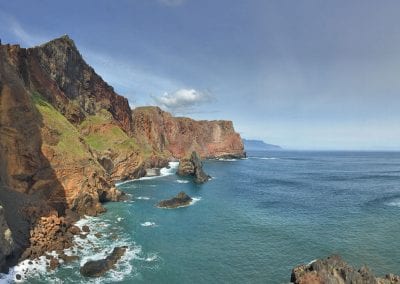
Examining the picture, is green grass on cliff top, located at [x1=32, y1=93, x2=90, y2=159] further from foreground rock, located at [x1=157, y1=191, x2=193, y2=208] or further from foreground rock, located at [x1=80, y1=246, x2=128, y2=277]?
foreground rock, located at [x1=80, y1=246, x2=128, y2=277]

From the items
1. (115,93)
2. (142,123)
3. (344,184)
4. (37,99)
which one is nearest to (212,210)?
(37,99)

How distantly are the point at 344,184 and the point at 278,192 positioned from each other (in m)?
30.9

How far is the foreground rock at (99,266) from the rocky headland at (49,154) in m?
7.47

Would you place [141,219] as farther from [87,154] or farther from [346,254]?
[346,254]

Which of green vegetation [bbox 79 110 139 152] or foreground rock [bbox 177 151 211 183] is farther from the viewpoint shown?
Result: foreground rock [bbox 177 151 211 183]

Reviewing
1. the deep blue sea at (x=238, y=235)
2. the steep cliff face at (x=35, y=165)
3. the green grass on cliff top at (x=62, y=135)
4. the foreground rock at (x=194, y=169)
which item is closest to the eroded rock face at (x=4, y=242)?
the steep cliff face at (x=35, y=165)

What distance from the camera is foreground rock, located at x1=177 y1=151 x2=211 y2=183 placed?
113000mm

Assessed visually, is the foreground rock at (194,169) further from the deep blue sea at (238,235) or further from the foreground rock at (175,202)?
the foreground rock at (175,202)

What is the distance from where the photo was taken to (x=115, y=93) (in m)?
145

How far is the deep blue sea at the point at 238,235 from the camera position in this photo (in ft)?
129

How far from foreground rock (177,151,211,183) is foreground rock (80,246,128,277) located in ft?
229

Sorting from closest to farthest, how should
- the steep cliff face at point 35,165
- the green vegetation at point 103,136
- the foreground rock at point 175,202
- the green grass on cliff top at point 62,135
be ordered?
the steep cliff face at point 35,165
the green grass on cliff top at point 62,135
the foreground rock at point 175,202
the green vegetation at point 103,136

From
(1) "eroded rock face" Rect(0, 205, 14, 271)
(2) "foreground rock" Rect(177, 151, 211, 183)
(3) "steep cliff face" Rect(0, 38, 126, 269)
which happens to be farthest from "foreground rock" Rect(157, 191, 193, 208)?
(1) "eroded rock face" Rect(0, 205, 14, 271)

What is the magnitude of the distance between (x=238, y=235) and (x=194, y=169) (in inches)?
2645
